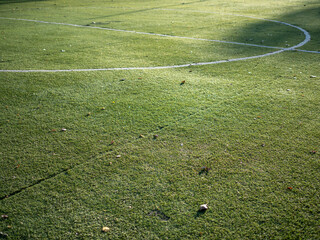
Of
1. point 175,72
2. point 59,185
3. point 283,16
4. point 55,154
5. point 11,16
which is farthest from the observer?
point 11,16

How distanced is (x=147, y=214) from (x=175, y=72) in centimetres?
347

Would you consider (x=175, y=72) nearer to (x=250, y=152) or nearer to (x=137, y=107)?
(x=137, y=107)

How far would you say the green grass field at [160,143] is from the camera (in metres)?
2.27

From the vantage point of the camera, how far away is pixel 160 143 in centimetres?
320

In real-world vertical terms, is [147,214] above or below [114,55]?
below

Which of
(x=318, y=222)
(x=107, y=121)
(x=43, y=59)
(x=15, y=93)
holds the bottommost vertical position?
(x=318, y=222)

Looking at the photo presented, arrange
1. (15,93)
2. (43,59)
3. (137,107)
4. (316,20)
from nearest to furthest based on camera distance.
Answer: (137,107)
(15,93)
(43,59)
(316,20)

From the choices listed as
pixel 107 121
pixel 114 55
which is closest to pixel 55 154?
pixel 107 121

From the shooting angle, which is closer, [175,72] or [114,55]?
[175,72]

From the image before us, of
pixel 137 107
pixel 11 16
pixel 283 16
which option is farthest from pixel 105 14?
pixel 137 107

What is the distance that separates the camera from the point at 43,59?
612cm

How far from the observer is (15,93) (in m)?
4.48

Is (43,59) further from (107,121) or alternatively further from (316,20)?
(316,20)

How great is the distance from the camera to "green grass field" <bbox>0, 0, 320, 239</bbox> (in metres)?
2.27
